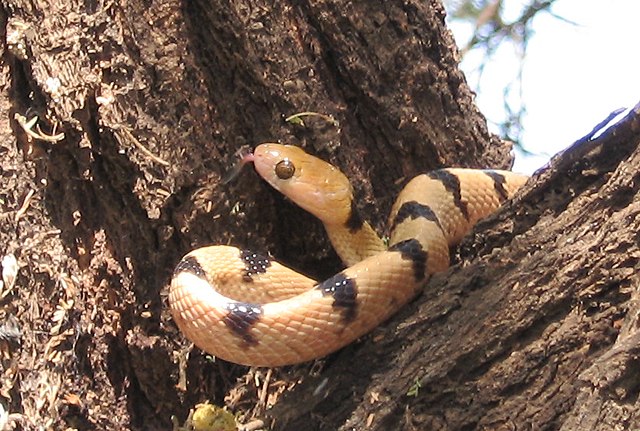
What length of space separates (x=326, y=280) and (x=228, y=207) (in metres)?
0.43

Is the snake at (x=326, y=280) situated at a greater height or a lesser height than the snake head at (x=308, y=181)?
lesser

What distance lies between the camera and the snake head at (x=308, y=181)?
132 inches

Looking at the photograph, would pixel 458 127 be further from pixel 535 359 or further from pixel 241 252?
pixel 535 359

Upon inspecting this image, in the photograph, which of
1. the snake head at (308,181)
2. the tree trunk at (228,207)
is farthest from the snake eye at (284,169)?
the tree trunk at (228,207)

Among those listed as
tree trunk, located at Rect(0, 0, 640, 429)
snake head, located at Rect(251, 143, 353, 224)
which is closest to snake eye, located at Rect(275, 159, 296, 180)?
snake head, located at Rect(251, 143, 353, 224)

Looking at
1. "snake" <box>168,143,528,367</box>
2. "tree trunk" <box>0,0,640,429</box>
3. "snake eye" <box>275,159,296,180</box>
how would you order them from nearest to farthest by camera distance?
"tree trunk" <box>0,0,640,429</box> → "snake" <box>168,143,528,367</box> → "snake eye" <box>275,159,296,180</box>

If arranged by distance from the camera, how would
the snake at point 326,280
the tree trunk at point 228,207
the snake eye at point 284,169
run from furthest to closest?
the snake eye at point 284,169
the snake at point 326,280
the tree trunk at point 228,207

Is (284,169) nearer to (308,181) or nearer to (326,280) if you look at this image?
(308,181)

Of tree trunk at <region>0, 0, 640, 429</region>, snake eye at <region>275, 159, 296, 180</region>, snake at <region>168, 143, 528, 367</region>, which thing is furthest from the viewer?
snake eye at <region>275, 159, 296, 180</region>

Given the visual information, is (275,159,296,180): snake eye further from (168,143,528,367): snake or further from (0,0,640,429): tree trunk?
(0,0,640,429): tree trunk

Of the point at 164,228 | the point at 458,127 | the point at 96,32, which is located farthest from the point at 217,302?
the point at 458,127

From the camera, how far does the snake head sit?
3.36 m

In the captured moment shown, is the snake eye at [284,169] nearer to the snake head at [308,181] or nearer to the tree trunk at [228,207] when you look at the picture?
the snake head at [308,181]

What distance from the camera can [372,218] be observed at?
3709 millimetres
